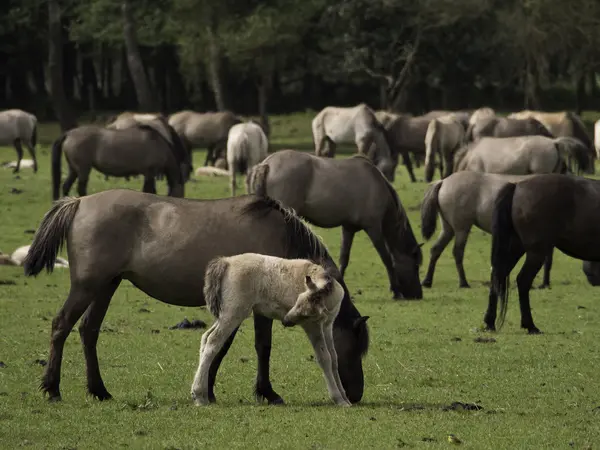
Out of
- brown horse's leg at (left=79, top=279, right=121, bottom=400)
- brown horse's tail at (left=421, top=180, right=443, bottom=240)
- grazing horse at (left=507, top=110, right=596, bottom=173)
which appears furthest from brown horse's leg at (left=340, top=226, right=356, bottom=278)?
grazing horse at (left=507, top=110, right=596, bottom=173)

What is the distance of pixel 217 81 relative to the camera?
59.6m

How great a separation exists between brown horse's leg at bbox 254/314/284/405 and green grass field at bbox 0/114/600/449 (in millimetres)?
141

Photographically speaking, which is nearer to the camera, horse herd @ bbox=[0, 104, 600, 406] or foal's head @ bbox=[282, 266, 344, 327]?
foal's head @ bbox=[282, 266, 344, 327]

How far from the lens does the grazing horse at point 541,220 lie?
14.4m

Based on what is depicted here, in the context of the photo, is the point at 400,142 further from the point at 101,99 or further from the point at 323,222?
the point at 101,99

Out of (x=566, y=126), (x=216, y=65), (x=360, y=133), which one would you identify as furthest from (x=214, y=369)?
(x=216, y=65)

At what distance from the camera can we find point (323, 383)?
11.2m

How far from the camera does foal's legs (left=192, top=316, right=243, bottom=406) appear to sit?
9609 millimetres

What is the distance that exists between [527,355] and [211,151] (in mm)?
28292

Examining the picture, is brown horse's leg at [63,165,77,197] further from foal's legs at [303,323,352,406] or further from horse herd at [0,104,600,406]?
foal's legs at [303,323,352,406]

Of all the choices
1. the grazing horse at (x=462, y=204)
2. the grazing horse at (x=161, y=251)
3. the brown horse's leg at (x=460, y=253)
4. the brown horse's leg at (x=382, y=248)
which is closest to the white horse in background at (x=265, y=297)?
the grazing horse at (x=161, y=251)

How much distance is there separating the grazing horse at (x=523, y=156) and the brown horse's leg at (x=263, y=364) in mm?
15947

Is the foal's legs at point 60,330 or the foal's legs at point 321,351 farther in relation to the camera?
the foal's legs at point 60,330

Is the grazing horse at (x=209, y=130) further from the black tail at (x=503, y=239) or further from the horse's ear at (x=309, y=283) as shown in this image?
the horse's ear at (x=309, y=283)
